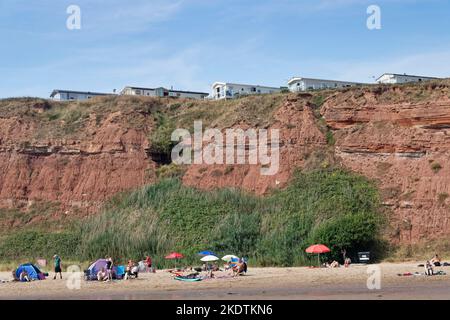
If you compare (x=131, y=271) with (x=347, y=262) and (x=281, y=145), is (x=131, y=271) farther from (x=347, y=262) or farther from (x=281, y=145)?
(x=281, y=145)

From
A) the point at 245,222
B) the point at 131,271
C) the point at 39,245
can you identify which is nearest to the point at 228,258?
the point at 245,222

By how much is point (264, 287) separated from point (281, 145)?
20.8 metres

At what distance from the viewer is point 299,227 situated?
35625 millimetres

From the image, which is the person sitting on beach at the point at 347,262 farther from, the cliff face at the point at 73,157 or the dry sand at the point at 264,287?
the cliff face at the point at 73,157

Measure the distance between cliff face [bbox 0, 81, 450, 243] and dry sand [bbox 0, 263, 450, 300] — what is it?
1085cm

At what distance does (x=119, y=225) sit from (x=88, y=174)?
9.00 m

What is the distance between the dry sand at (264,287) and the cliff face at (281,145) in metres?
10.9

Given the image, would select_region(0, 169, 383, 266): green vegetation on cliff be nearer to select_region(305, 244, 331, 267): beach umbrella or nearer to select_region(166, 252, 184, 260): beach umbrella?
select_region(166, 252, 184, 260): beach umbrella

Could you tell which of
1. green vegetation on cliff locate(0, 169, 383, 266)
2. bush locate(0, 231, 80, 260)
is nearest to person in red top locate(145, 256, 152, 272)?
green vegetation on cliff locate(0, 169, 383, 266)

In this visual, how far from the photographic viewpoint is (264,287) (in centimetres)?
2475

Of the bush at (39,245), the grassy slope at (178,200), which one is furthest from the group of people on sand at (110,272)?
the bush at (39,245)

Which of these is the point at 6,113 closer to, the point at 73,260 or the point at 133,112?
the point at 133,112

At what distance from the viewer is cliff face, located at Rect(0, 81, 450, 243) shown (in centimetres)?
3959
